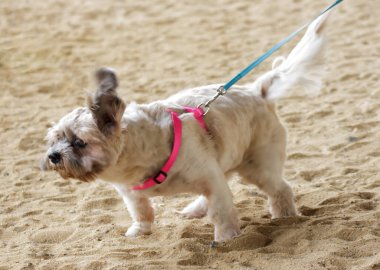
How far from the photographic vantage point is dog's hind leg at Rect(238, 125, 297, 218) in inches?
209

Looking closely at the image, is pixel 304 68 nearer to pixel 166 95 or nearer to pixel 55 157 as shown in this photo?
pixel 55 157

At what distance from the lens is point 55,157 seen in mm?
4383

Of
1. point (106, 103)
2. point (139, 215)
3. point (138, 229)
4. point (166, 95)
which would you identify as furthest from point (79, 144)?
point (166, 95)

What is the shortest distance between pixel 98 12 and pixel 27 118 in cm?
587

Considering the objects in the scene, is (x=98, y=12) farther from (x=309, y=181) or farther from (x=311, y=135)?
(x=309, y=181)

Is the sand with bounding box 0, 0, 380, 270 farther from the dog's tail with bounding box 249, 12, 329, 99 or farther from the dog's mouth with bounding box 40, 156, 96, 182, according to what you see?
the dog's tail with bounding box 249, 12, 329, 99

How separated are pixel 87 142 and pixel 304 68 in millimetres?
2100

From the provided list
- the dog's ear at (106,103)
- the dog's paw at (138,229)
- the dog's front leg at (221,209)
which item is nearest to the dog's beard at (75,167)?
the dog's ear at (106,103)

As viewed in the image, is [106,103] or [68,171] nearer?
[106,103]

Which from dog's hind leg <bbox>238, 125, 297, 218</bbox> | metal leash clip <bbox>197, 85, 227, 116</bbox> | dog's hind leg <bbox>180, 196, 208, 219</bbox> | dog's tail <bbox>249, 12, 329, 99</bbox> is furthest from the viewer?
dog's hind leg <bbox>180, 196, 208, 219</bbox>

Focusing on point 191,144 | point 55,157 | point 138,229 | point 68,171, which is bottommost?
point 138,229

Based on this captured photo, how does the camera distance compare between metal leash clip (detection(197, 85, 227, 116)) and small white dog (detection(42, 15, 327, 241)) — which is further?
metal leash clip (detection(197, 85, 227, 116))

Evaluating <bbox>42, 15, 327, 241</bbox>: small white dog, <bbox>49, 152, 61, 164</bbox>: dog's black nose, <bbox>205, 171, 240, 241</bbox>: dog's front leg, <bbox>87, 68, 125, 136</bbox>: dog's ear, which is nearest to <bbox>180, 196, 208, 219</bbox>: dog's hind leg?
<bbox>42, 15, 327, 241</bbox>: small white dog

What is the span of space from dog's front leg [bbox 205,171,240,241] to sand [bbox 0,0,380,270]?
13cm
